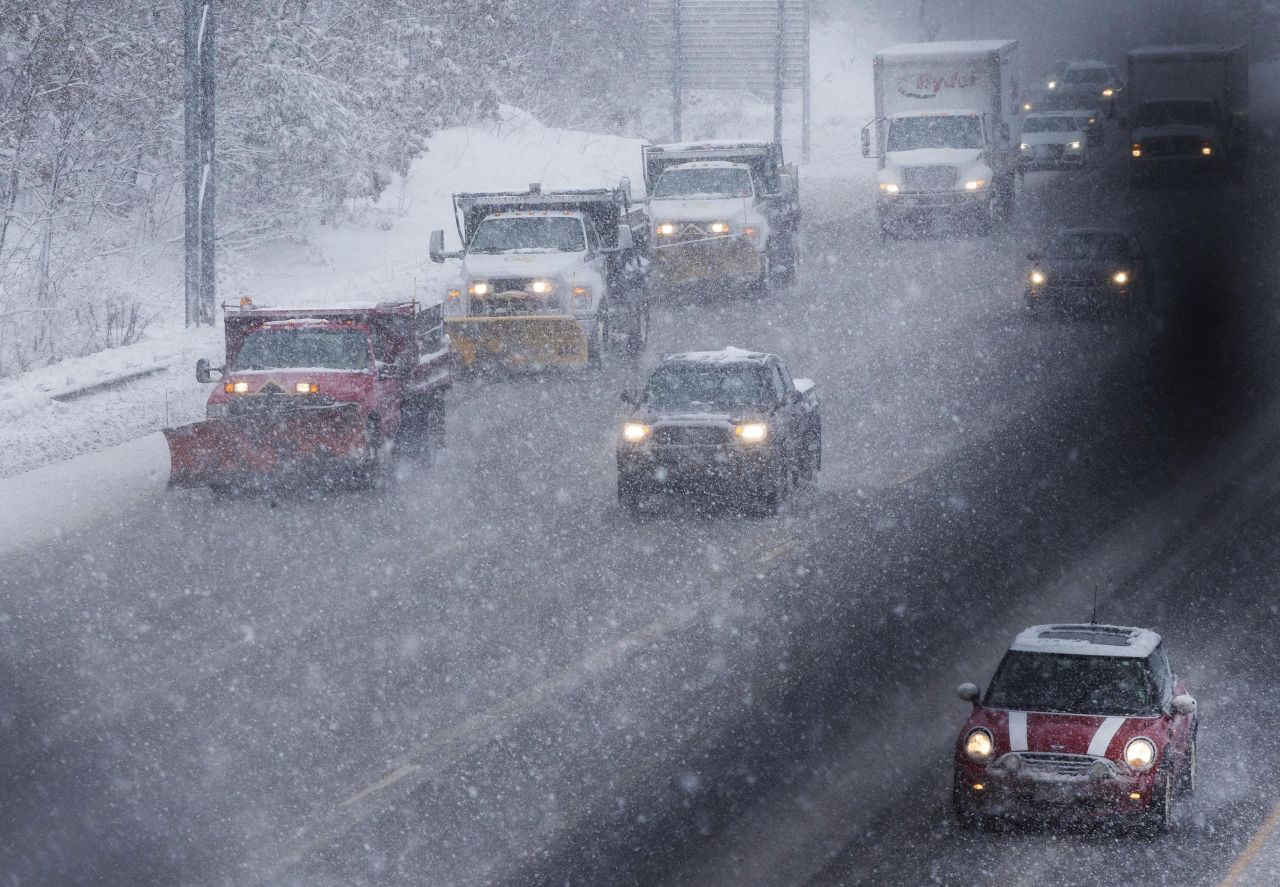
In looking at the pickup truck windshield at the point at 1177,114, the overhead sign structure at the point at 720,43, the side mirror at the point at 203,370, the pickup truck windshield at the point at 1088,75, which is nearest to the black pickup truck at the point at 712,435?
the side mirror at the point at 203,370

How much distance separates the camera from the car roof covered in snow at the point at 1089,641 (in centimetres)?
1189

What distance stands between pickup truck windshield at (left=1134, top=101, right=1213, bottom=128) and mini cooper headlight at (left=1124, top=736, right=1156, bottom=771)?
37.8 metres

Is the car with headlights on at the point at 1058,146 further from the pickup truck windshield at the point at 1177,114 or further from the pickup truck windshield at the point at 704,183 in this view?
the pickup truck windshield at the point at 704,183

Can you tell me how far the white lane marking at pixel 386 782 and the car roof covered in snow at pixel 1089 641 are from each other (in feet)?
13.1

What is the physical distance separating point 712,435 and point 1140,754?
25.8 ft

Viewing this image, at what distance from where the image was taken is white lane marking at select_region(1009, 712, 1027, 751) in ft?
36.9

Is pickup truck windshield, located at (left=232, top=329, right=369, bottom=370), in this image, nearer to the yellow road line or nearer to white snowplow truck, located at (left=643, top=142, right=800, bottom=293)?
the yellow road line

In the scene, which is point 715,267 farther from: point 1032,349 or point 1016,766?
point 1016,766

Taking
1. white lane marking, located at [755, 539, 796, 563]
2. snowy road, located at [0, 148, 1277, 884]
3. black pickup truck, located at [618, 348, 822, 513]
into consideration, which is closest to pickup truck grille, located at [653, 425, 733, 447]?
black pickup truck, located at [618, 348, 822, 513]

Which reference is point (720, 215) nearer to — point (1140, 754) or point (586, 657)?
point (586, 657)

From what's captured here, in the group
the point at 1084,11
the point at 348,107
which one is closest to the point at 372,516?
the point at 348,107

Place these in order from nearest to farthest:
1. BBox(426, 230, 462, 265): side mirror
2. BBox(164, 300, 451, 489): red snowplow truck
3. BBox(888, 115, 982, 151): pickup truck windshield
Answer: BBox(164, 300, 451, 489): red snowplow truck < BBox(426, 230, 462, 265): side mirror < BBox(888, 115, 982, 151): pickup truck windshield

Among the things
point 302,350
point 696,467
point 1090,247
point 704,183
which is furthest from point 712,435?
point 704,183

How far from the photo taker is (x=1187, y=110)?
46250 millimetres
